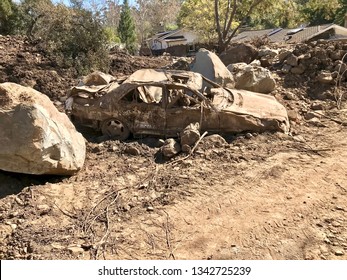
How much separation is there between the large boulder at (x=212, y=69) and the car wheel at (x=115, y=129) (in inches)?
137

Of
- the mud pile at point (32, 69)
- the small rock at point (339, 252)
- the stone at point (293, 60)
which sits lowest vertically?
the small rock at point (339, 252)

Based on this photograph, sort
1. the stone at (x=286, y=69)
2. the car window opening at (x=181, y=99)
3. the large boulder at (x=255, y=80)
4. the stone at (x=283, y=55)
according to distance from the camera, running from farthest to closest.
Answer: the stone at (x=283, y=55) → the stone at (x=286, y=69) → the large boulder at (x=255, y=80) → the car window opening at (x=181, y=99)

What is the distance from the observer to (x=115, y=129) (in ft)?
26.6

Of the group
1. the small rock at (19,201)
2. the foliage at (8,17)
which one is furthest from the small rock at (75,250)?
the foliage at (8,17)

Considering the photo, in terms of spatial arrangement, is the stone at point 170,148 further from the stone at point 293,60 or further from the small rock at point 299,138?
the stone at point 293,60

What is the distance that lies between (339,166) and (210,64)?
17.3 ft

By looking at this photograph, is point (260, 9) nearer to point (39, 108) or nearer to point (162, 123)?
point (162, 123)

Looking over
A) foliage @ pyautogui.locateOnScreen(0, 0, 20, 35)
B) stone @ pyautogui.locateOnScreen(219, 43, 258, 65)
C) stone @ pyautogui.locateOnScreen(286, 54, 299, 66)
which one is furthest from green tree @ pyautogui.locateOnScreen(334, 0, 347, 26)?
foliage @ pyautogui.locateOnScreen(0, 0, 20, 35)

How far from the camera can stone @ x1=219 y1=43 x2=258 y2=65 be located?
548 inches

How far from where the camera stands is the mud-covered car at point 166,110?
25.1ft

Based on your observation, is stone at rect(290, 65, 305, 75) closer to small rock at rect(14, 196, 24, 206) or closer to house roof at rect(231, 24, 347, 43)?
small rock at rect(14, 196, 24, 206)

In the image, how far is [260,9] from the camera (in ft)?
59.1

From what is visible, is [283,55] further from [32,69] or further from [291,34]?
[291,34]

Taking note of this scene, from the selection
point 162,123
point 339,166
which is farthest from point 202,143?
point 339,166
